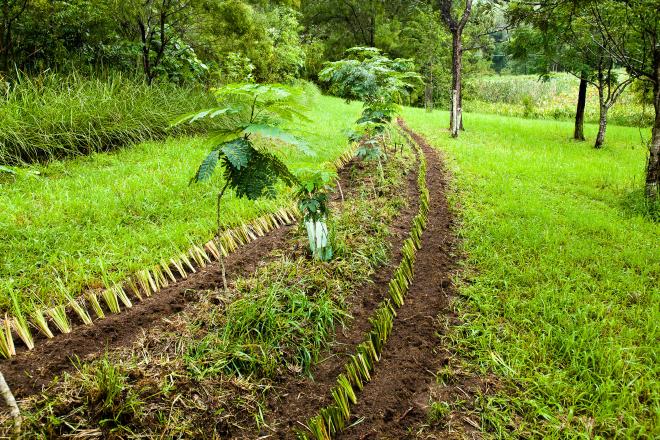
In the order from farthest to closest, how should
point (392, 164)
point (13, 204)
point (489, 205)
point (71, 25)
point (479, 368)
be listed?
1. point (71, 25)
2. point (392, 164)
3. point (489, 205)
4. point (13, 204)
5. point (479, 368)

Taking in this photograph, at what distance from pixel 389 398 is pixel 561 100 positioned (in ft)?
89.0

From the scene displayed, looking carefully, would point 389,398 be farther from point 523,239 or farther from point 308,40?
point 308,40

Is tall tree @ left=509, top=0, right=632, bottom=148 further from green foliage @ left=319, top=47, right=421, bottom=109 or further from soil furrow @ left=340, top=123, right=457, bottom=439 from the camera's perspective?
soil furrow @ left=340, top=123, right=457, bottom=439

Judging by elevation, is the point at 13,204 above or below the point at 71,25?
below

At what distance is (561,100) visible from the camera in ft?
78.3

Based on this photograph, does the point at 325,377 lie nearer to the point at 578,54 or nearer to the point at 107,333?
the point at 107,333

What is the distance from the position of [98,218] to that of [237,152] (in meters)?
2.58

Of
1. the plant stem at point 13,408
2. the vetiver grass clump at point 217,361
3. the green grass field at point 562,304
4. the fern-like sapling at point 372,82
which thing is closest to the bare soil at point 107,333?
the vetiver grass clump at point 217,361

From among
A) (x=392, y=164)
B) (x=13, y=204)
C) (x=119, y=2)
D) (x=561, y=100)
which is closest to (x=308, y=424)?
(x=13, y=204)

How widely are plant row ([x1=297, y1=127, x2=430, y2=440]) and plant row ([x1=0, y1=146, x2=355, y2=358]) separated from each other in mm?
1361

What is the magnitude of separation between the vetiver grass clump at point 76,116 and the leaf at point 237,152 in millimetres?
3731

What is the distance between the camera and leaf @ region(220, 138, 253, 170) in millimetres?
2262

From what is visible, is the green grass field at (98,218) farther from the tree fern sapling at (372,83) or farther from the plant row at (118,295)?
the tree fern sapling at (372,83)

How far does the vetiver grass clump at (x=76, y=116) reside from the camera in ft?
17.5
